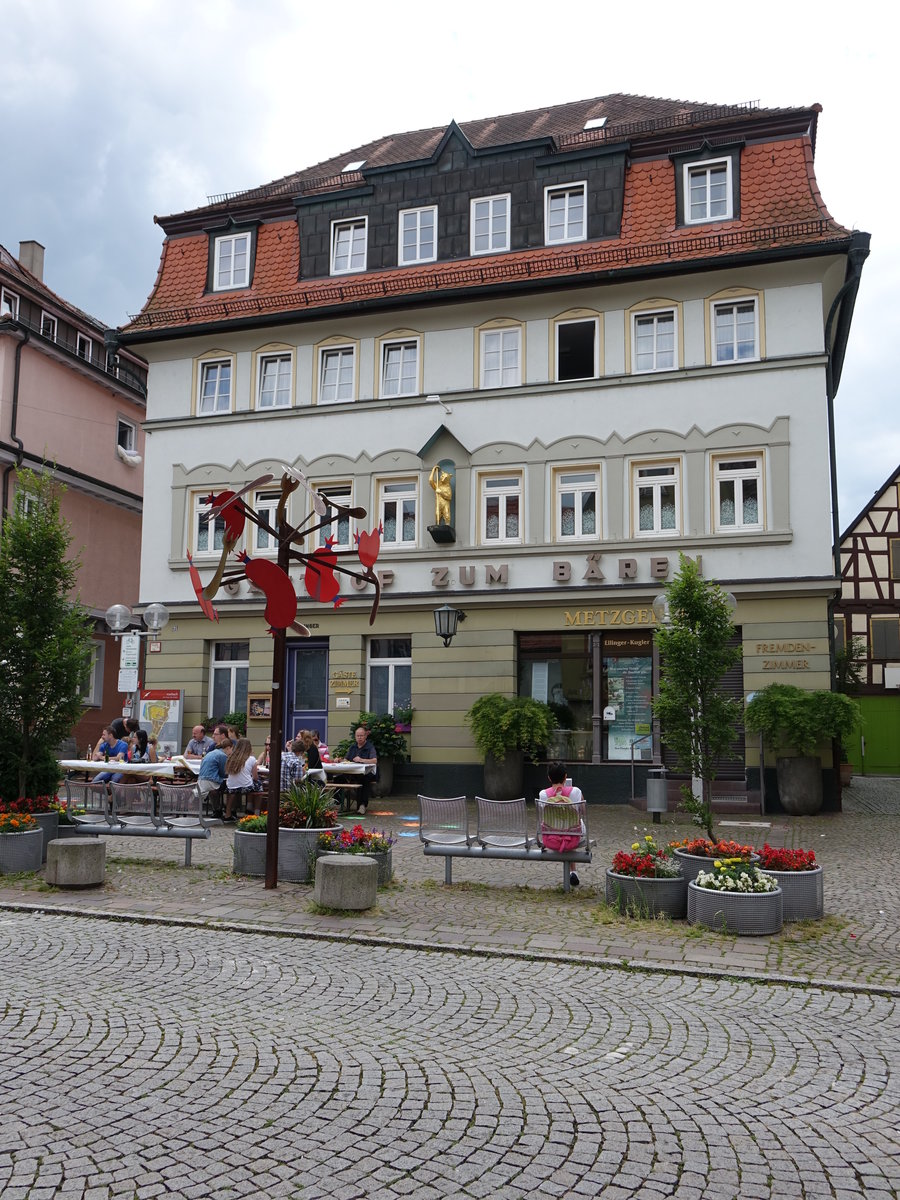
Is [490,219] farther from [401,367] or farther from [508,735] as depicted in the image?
[508,735]

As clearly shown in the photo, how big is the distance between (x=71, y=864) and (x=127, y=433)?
25356 millimetres

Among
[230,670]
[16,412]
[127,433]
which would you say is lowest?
[230,670]

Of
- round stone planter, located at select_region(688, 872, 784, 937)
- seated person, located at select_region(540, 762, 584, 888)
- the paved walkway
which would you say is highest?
seated person, located at select_region(540, 762, 584, 888)

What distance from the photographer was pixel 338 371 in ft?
77.4

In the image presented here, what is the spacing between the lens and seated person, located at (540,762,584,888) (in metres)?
10.5

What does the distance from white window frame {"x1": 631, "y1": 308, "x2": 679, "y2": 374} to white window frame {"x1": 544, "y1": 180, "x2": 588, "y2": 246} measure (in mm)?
2336

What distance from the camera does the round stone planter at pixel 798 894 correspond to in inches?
370

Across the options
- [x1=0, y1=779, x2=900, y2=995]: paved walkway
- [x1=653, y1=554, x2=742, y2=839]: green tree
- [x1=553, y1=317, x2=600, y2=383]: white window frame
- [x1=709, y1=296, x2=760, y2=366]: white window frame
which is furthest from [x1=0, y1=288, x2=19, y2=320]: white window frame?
[x1=653, y1=554, x2=742, y2=839]: green tree

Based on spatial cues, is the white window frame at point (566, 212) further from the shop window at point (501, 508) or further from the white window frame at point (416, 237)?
the shop window at point (501, 508)

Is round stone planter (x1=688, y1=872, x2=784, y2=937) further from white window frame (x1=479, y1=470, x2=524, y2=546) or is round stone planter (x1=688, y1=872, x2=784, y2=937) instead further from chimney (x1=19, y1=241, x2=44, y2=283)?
chimney (x1=19, y1=241, x2=44, y2=283)

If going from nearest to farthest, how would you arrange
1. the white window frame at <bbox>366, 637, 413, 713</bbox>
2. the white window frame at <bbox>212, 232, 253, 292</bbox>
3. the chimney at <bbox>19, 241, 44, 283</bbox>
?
the white window frame at <bbox>366, 637, 413, 713</bbox> < the white window frame at <bbox>212, 232, 253, 292</bbox> < the chimney at <bbox>19, 241, 44, 283</bbox>

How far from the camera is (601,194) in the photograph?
22141 mm

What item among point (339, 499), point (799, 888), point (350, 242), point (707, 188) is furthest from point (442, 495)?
point (799, 888)

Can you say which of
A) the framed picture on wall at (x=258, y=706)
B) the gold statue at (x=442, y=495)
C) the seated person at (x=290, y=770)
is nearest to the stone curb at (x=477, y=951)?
the seated person at (x=290, y=770)
